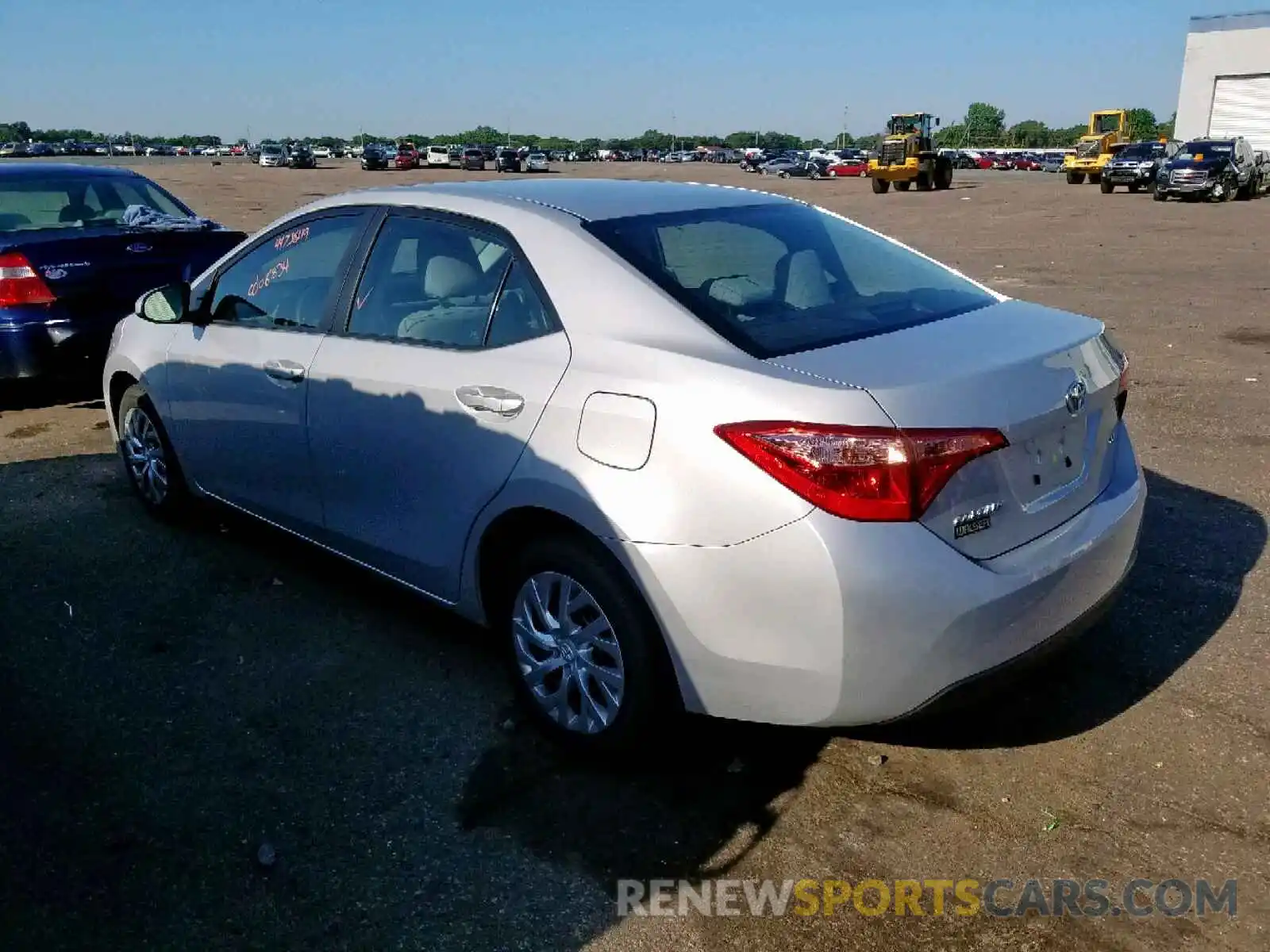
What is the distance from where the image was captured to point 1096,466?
319cm

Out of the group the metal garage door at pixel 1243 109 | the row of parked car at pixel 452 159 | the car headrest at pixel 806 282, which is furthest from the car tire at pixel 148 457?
the metal garage door at pixel 1243 109

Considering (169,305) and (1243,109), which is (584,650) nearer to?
(169,305)

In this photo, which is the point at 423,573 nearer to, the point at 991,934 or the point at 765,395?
the point at 765,395

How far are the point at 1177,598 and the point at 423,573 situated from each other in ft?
9.60

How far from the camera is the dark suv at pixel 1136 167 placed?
34.8 m

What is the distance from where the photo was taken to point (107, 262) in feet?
23.3

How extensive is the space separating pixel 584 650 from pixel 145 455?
3.20m

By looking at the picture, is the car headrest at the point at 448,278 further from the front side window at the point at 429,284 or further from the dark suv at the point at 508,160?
the dark suv at the point at 508,160

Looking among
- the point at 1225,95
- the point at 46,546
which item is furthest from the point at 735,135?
the point at 46,546

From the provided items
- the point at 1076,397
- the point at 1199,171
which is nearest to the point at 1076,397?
the point at 1076,397

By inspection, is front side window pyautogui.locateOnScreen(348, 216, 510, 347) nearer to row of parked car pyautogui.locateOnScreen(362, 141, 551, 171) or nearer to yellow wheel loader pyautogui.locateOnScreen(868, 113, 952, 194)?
yellow wheel loader pyautogui.locateOnScreen(868, 113, 952, 194)

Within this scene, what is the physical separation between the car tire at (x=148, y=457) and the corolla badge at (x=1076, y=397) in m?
3.91

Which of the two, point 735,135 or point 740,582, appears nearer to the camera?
point 740,582

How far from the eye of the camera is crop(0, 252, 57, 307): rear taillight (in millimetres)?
6938
